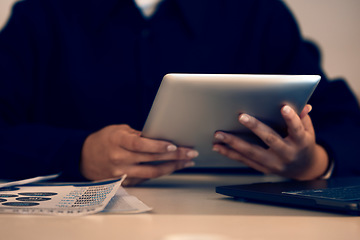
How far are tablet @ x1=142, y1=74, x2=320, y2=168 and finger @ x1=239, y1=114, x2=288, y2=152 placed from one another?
0.01 metres

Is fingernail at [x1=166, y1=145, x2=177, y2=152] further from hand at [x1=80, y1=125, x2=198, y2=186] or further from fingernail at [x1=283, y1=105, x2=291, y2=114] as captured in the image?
fingernail at [x1=283, y1=105, x2=291, y2=114]

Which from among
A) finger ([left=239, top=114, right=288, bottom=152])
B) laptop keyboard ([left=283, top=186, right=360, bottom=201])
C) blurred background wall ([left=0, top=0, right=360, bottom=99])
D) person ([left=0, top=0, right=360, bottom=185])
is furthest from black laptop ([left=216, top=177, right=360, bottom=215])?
blurred background wall ([left=0, top=0, right=360, bottom=99])

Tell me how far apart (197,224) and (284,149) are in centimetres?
38

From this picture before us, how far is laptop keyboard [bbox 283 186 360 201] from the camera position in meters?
0.47

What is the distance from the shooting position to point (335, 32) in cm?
194

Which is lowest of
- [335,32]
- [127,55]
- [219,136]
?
[219,136]

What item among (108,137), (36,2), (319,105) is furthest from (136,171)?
(36,2)

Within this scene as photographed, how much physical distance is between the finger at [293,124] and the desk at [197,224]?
18 centimetres

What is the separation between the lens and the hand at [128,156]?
69cm

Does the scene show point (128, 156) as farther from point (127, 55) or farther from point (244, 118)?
point (127, 55)

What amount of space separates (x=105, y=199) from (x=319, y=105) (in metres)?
0.80

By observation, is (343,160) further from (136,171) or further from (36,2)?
(36,2)

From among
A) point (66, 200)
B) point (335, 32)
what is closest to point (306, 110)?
point (66, 200)

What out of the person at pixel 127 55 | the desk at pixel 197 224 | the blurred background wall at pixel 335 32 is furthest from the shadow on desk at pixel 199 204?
the blurred background wall at pixel 335 32
